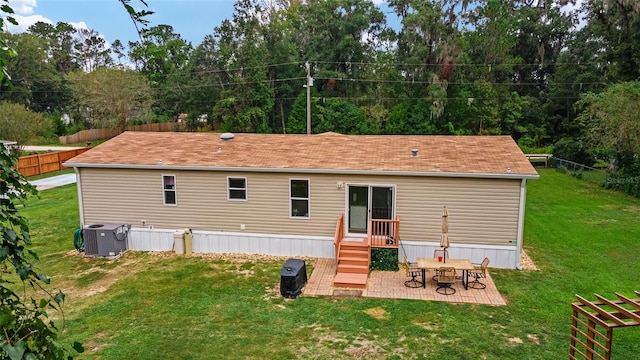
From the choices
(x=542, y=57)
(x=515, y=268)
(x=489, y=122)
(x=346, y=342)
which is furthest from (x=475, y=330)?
(x=542, y=57)

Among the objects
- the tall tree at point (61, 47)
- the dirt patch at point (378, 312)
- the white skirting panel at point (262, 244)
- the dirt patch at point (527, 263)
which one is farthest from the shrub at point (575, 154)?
the tall tree at point (61, 47)

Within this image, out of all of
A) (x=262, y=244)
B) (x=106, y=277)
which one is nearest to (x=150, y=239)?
(x=106, y=277)

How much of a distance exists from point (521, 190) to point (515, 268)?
2125mm

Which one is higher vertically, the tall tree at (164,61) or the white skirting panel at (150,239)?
the tall tree at (164,61)

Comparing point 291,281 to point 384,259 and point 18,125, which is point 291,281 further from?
point 18,125

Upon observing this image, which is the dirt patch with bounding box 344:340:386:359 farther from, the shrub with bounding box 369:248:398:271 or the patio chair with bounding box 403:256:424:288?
the shrub with bounding box 369:248:398:271

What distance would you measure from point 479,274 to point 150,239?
9.54 meters

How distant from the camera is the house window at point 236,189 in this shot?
1293 centimetres

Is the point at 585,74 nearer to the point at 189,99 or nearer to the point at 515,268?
the point at 515,268

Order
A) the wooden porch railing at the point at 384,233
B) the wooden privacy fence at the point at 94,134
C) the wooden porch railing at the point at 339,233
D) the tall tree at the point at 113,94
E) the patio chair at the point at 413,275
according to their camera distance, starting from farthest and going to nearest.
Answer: the wooden privacy fence at the point at 94,134 < the tall tree at the point at 113,94 < the wooden porch railing at the point at 384,233 < the wooden porch railing at the point at 339,233 < the patio chair at the point at 413,275

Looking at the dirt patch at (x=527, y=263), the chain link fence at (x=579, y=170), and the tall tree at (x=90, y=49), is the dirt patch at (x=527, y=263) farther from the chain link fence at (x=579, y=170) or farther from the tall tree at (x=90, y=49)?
the tall tree at (x=90, y=49)

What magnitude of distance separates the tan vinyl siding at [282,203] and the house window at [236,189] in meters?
0.13

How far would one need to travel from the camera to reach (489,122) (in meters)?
34.8

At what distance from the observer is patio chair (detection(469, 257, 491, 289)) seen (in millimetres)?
10602
